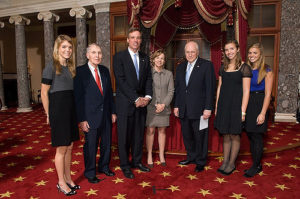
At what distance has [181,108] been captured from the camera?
2.82 metres

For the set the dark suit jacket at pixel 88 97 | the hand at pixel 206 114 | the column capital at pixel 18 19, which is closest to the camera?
the dark suit jacket at pixel 88 97

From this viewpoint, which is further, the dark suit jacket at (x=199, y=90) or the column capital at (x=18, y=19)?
the column capital at (x=18, y=19)

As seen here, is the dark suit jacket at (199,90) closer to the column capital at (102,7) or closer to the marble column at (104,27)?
the marble column at (104,27)

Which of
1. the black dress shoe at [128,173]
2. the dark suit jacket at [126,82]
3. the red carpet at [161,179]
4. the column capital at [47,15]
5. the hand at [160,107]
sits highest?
the column capital at [47,15]

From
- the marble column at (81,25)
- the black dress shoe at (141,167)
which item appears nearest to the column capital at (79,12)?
the marble column at (81,25)

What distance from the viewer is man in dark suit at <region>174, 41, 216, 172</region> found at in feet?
8.73

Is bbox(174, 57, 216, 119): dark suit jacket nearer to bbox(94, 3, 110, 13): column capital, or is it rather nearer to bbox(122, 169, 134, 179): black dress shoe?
bbox(122, 169, 134, 179): black dress shoe

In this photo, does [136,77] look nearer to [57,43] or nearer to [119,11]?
[57,43]

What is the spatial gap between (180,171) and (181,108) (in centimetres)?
78

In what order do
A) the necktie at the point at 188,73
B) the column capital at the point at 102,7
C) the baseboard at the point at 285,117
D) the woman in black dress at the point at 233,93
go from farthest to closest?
1. the column capital at the point at 102,7
2. the baseboard at the point at 285,117
3. the necktie at the point at 188,73
4. the woman in black dress at the point at 233,93

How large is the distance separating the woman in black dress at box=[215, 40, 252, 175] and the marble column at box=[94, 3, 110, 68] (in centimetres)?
458

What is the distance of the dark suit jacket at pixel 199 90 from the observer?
8.71 feet

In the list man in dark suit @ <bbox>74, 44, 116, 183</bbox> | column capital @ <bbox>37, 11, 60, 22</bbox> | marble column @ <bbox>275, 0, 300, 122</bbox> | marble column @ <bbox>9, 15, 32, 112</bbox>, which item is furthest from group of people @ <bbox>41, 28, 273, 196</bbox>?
marble column @ <bbox>9, 15, 32, 112</bbox>

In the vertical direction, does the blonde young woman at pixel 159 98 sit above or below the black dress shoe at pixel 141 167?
above
